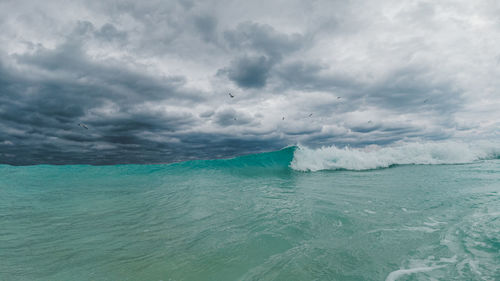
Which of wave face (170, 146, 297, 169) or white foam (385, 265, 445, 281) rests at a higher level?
wave face (170, 146, 297, 169)

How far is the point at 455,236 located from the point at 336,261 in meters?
2.81

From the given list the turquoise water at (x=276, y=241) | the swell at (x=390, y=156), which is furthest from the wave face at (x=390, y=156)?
the turquoise water at (x=276, y=241)

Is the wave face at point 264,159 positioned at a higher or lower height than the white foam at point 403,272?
higher

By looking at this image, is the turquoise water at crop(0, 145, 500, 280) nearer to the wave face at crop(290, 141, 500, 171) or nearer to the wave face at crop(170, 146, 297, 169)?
the wave face at crop(290, 141, 500, 171)

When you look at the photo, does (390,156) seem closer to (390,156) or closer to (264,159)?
(390,156)

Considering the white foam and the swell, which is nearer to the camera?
the white foam

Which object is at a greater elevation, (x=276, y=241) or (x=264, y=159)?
(x=264, y=159)

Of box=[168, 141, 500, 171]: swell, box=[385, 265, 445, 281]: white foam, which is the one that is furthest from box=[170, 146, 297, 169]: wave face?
box=[385, 265, 445, 281]: white foam

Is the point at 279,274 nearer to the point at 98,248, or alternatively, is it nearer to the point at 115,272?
the point at 115,272

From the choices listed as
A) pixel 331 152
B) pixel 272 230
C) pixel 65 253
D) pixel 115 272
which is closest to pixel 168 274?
pixel 115 272

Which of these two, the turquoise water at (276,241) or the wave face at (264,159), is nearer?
the turquoise water at (276,241)

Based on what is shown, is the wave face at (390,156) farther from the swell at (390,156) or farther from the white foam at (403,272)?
the white foam at (403,272)

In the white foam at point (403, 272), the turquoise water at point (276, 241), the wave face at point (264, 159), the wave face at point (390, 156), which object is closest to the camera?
the white foam at point (403, 272)

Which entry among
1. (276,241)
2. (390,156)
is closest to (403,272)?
(276,241)
